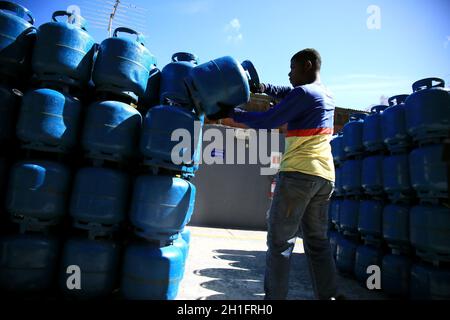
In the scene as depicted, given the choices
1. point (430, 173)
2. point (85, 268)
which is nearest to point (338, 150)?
point (430, 173)

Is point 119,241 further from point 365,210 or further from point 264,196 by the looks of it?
point 264,196

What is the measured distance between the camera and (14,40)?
2.38 metres

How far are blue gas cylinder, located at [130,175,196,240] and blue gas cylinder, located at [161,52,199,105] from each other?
2.53 feet

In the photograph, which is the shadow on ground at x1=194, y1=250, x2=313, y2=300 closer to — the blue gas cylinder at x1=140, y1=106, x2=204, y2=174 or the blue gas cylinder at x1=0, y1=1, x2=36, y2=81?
the blue gas cylinder at x1=140, y1=106, x2=204, y2=174

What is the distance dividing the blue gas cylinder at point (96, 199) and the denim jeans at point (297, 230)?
4.11 ft

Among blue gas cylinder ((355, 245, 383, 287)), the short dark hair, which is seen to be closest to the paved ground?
blue gas cylinder ((355, 245, 383, 287))

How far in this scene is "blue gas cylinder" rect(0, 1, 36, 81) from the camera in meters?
2.34

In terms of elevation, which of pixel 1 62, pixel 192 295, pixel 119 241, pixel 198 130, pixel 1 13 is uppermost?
pixel 1 13

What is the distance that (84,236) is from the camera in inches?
94.2

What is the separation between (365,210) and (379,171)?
507mm

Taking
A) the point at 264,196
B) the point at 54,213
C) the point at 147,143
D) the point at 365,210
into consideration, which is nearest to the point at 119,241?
the point at 54,213

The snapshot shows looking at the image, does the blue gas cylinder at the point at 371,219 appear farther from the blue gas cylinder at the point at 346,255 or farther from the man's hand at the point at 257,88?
the man's hand at the point at 257,88

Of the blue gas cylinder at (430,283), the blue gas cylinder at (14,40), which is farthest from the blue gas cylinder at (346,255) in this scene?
the blue gas cylinder at (14,40)

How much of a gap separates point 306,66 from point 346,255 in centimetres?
266
